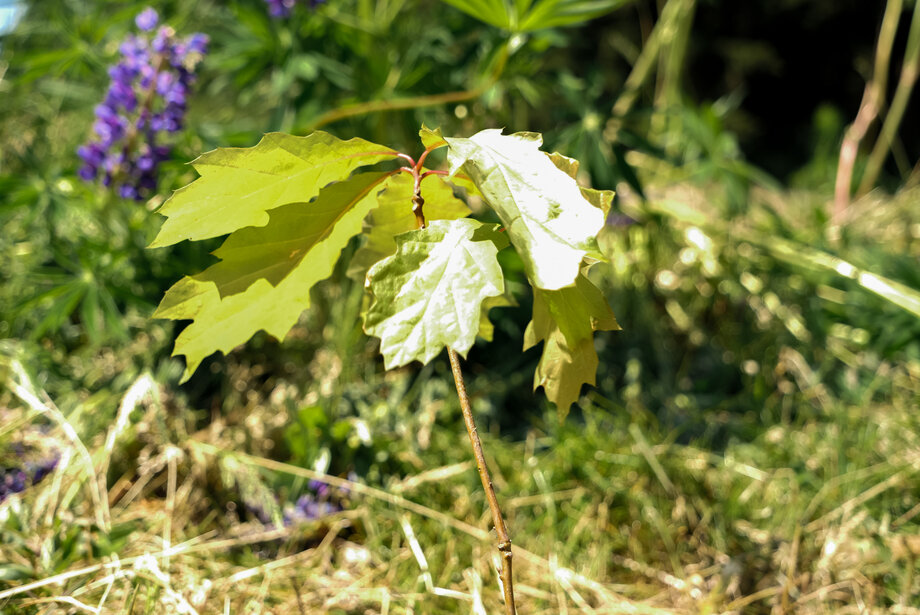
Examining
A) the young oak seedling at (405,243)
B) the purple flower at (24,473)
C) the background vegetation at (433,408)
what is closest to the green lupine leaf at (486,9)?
the background vegetation at (433,408)

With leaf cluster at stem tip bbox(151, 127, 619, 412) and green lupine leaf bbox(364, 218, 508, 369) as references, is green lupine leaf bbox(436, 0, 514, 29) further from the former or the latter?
green lupine leaf bbox(364, 218, 508, 369)

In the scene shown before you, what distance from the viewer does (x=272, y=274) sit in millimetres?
584

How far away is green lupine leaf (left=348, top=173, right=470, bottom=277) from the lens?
1.95ft

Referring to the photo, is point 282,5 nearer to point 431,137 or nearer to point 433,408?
point 433,408

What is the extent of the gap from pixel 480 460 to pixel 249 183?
27cm

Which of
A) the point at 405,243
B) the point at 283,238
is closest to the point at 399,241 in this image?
the point at 405,243

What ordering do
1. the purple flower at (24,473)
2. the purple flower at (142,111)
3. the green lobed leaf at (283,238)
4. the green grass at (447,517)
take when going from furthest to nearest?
the purple flower at (142,111)
the purple flower at (24,473)
the green grass at (447,517)
the green lobed leaf at (283,238)

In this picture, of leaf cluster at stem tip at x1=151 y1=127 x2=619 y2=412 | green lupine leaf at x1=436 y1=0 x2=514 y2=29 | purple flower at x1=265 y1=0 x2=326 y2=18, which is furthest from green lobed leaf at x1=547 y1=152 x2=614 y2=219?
purple flower at x1=265 y1=0 x2=326 y2=18

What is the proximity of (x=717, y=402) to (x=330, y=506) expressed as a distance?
0.82 metres

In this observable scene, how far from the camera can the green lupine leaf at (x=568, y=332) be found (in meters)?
0.54

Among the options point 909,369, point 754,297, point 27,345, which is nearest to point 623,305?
point 754,297

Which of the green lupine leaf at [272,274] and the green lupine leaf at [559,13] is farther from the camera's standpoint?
the green lupine leaf at [559,13]

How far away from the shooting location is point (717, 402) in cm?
147

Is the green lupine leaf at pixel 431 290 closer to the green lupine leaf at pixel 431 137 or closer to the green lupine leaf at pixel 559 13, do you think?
the green lupine leaf at pixel 431 137
